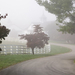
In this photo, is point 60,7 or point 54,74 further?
point 60,7

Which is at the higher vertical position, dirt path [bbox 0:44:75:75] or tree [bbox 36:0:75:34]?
tree [bbox 36:0:75:34]

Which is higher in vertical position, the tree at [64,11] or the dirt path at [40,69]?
the tree at [64,11]

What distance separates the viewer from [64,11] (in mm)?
17766

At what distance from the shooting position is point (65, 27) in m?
17.5

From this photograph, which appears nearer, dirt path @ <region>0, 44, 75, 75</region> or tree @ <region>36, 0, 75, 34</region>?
dirt path @ <region>0, 44, 75, 75</region>

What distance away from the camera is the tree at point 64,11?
17094 mm

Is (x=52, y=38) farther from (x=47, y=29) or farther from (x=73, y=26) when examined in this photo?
(x=73, y=26)

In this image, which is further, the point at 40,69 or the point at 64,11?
the point at 64,11

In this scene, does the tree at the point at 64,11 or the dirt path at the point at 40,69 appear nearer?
the dirt path at the point at 40,69

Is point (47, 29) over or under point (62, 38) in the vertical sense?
over

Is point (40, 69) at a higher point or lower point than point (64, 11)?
lower

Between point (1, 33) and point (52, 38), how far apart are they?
173ft

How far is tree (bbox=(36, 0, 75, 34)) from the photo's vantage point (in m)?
17.1

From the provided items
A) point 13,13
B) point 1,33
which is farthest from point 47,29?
point 13,13
